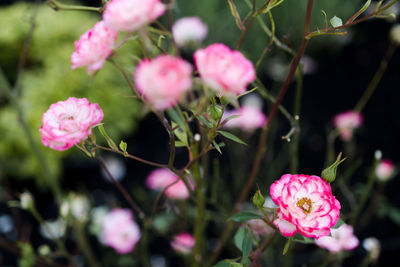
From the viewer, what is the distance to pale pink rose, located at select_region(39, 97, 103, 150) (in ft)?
1.16

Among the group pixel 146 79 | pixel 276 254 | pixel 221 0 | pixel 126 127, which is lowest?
pixel 126 127

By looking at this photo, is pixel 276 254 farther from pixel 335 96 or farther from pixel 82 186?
pixel 335 96

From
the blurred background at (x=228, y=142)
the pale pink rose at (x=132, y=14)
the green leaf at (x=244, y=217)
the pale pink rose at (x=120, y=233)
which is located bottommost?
the blurred background at (x=228, y=142)

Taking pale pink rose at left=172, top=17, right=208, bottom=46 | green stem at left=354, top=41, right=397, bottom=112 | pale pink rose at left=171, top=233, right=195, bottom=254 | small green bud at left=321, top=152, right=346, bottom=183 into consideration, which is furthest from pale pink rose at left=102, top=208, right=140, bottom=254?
green stem at left=354, top=41, right=397, bottom=112

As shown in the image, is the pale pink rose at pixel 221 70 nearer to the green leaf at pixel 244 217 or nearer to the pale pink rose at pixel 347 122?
the green leaf at pixel 244 217

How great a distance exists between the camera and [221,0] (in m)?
2.00

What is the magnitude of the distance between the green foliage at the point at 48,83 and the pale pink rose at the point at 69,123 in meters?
0.99

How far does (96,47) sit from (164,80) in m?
0.13

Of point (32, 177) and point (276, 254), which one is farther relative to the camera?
point (32, 177)

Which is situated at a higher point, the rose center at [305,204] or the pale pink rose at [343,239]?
the rose center at [305,204]

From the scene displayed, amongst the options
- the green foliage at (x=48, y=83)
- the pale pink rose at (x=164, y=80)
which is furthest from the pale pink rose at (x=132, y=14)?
the green foliage at (x=48, y=83)

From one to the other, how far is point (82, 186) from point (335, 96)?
1190 millimetres

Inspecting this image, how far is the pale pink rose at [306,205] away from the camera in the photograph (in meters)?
0.35

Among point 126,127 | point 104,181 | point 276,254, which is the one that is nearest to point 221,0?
point 126,127
